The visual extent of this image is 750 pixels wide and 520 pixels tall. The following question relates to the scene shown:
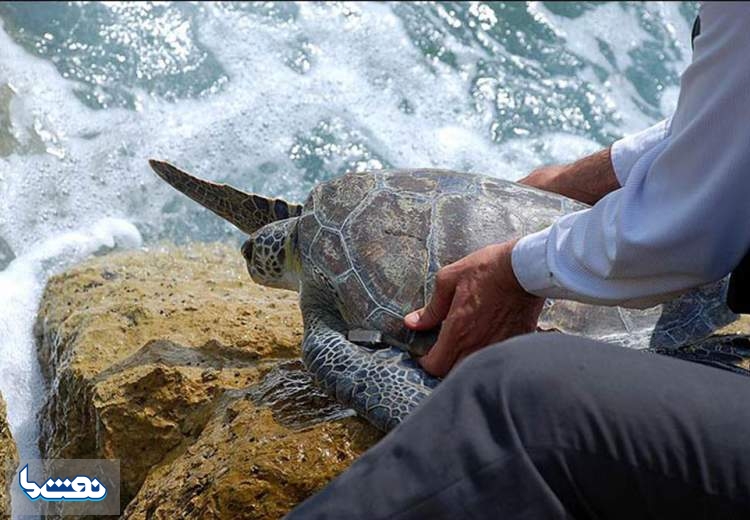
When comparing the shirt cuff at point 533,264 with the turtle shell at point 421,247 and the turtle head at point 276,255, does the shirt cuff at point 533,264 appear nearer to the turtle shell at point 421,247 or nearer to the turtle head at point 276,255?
the turtle shell at point 421,247

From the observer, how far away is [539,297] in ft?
6.88

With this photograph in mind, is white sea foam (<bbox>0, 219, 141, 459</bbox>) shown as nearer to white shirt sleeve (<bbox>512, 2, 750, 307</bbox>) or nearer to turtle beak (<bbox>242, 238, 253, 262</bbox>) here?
turtle beak (<bbox>242, 238, 253, 262</bbox>)

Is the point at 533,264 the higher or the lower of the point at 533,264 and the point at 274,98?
the higher


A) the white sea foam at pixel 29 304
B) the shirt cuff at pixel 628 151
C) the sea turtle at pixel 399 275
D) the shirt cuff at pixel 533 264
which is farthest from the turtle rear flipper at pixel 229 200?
the shirt cuff at pixel 533 264

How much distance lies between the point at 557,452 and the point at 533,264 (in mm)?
682

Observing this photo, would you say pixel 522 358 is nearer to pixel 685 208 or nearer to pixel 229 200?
pixel 685 208

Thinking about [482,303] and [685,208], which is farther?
[482,303]

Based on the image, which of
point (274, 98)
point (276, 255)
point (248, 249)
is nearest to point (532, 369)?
point (276, 255)

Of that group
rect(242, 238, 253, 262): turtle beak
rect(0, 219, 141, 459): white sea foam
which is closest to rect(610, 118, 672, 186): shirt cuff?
rect(242, 238, 253, 262): turtle beak

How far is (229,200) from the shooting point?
3633mm

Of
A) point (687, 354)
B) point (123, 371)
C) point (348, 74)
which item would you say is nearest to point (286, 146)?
point (348, 74)

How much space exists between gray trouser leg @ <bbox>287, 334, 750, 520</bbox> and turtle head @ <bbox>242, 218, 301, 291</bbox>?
176 centimetres

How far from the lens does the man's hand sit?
207 centimetres

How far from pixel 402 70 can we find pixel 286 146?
1.35m
